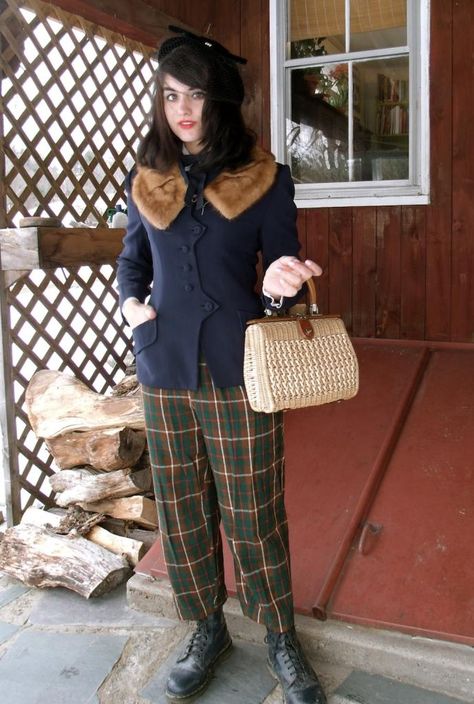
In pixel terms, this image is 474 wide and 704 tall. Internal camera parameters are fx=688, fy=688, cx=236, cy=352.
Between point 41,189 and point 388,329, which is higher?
point 41,189

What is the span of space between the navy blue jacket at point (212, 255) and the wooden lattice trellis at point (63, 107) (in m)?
1.54

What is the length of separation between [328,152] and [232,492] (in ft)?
7.49

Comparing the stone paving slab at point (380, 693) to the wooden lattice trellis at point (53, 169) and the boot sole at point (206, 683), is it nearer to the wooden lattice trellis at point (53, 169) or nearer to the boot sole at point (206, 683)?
the boot sole at point (206, 683)

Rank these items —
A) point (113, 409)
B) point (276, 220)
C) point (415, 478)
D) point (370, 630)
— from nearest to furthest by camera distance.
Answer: point (276, 220), point (370, 630), point (415, 478), point (113, 409)

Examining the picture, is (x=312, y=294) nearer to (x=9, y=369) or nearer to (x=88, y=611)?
(x=88, y=611)

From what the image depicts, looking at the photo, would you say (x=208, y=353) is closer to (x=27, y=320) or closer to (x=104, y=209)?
(x=27, y=320)

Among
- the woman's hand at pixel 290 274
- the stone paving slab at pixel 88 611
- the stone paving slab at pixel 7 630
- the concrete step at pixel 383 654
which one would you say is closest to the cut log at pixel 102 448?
the stone paving slab at pixel 88 611

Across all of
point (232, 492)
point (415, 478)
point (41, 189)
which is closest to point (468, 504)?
point (415, 478)

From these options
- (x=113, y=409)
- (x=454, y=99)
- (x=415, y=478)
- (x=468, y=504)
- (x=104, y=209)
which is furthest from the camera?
(x=104, y=209)

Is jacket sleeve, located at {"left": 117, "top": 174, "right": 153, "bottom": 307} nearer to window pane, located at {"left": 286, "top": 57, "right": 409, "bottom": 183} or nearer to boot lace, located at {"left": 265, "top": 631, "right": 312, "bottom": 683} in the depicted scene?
boot lace, located at {"left": 265, "top": 631, "right": 312, "bottom": 683}

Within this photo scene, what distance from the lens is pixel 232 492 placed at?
1.62 m

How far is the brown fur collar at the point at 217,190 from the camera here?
4.98ft

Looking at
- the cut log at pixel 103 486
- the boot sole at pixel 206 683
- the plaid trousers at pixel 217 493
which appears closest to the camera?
the plaid trousers at pixel 217 493

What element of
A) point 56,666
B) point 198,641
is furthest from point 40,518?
point 198,641
